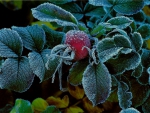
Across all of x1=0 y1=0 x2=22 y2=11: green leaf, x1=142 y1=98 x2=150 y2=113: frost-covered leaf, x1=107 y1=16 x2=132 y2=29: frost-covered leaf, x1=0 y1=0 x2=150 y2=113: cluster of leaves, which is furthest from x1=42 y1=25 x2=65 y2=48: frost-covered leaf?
x1=0 y1=0 x2=22 y2=11: green leaf

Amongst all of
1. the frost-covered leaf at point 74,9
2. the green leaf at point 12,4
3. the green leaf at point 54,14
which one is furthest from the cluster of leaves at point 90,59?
the green leaf at point 12,4

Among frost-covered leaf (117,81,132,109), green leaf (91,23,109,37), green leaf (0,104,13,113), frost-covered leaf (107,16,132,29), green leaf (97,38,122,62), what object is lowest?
green leaf (0,104,13,113)

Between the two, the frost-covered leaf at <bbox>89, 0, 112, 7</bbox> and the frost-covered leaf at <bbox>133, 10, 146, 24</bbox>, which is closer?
the frost-covered leaf at <bbox>89, 0, 112, 7</bbox>

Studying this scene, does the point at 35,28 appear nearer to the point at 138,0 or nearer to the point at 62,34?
the point at 62,34

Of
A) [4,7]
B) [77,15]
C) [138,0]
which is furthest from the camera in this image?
[4,7]

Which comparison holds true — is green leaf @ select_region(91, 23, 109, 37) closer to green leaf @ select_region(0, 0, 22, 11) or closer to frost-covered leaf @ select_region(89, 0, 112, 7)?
frost-covered leaf @ select_region(89, 0, 112, 7)

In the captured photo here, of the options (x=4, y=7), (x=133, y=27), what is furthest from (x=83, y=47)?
(x=4, y=7)

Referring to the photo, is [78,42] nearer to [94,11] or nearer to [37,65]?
[37,65]
